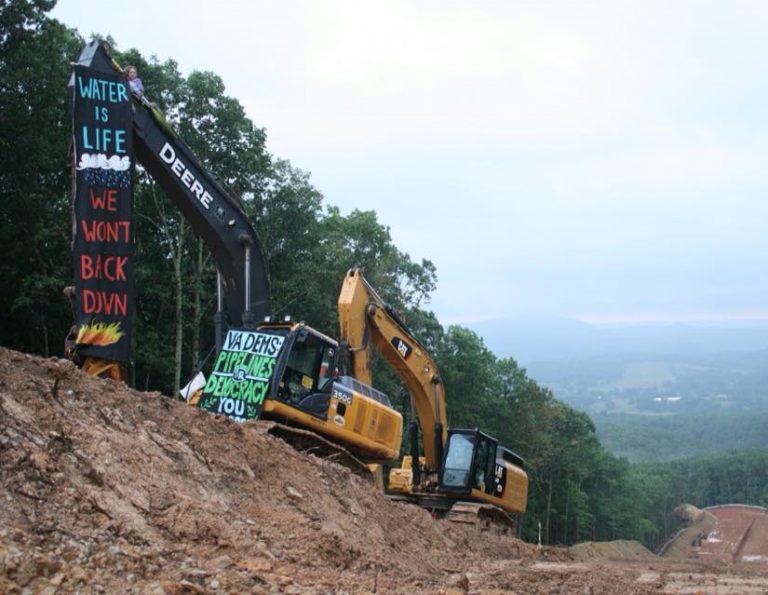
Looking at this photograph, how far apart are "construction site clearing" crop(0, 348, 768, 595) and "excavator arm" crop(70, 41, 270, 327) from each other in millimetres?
3368

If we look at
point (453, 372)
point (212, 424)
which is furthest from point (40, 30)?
point (453, 372)

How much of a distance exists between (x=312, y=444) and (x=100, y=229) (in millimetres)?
4892

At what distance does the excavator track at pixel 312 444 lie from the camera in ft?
45.4

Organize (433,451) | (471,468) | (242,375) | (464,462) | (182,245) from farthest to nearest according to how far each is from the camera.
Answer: (182,245) → (433,451) → (464,462) → (471,468) → (242,375)

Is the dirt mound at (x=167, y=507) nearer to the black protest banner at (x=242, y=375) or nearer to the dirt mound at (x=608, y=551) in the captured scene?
the black protest banner at (x=242, y=375)

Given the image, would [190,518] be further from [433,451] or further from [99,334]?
[433,451]

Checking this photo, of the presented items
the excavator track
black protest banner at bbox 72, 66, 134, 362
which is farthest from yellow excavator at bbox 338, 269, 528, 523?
black protest banner at bbox 72, 66, 134, 362

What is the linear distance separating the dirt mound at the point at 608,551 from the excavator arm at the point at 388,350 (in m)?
8.33

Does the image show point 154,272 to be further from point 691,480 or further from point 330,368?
point 691,480

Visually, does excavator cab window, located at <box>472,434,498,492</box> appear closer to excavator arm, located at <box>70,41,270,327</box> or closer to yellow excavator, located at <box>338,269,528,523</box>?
yellow excavator, located at <box>338,269,528,523</box>

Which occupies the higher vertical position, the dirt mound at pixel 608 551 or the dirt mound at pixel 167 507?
the dirt mound at pixel 167 507

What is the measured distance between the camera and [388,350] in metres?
18.7

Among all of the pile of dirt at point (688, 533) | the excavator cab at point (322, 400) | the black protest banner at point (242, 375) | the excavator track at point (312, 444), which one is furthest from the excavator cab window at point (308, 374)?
the pile of dirt at point (688, 533)

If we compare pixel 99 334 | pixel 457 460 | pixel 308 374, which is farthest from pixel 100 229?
pixel 457 460
